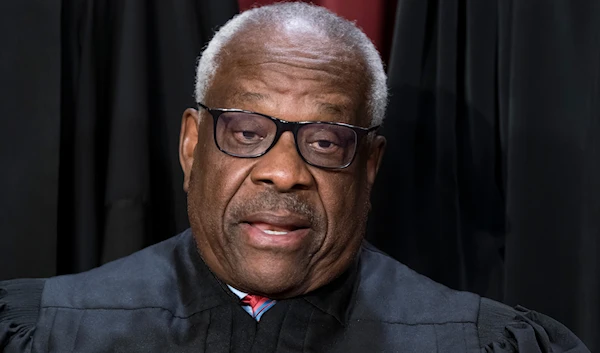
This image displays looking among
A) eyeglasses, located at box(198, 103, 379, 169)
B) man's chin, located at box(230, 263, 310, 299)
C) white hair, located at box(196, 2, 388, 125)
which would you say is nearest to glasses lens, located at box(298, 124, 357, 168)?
eyeglasses, located at box(198, 103, 379, 169)

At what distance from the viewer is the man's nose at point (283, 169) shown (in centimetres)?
146

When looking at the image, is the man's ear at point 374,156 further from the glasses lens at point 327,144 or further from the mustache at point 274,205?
the mustache at point 274,205

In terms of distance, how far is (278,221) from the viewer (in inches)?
57.9

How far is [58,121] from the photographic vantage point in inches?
74.4

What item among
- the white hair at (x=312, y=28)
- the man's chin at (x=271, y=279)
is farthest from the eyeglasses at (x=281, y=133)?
the man's chin at (x=271, y=279)

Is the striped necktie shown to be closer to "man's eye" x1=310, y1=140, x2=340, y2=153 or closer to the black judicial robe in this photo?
the black judicial robe

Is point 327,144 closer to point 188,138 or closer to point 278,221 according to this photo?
point 278,221

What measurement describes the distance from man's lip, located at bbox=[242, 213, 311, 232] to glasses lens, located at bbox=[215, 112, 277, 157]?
118 mm

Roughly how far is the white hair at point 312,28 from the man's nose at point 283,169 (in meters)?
0.21

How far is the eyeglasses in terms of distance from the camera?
1.49 meters

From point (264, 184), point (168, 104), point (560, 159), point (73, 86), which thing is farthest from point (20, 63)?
point (560, 159)

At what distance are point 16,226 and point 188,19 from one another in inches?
26.1

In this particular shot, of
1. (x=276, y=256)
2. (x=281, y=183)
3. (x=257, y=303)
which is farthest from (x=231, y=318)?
(x=281, y=183)

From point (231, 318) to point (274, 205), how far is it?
0.81ft
